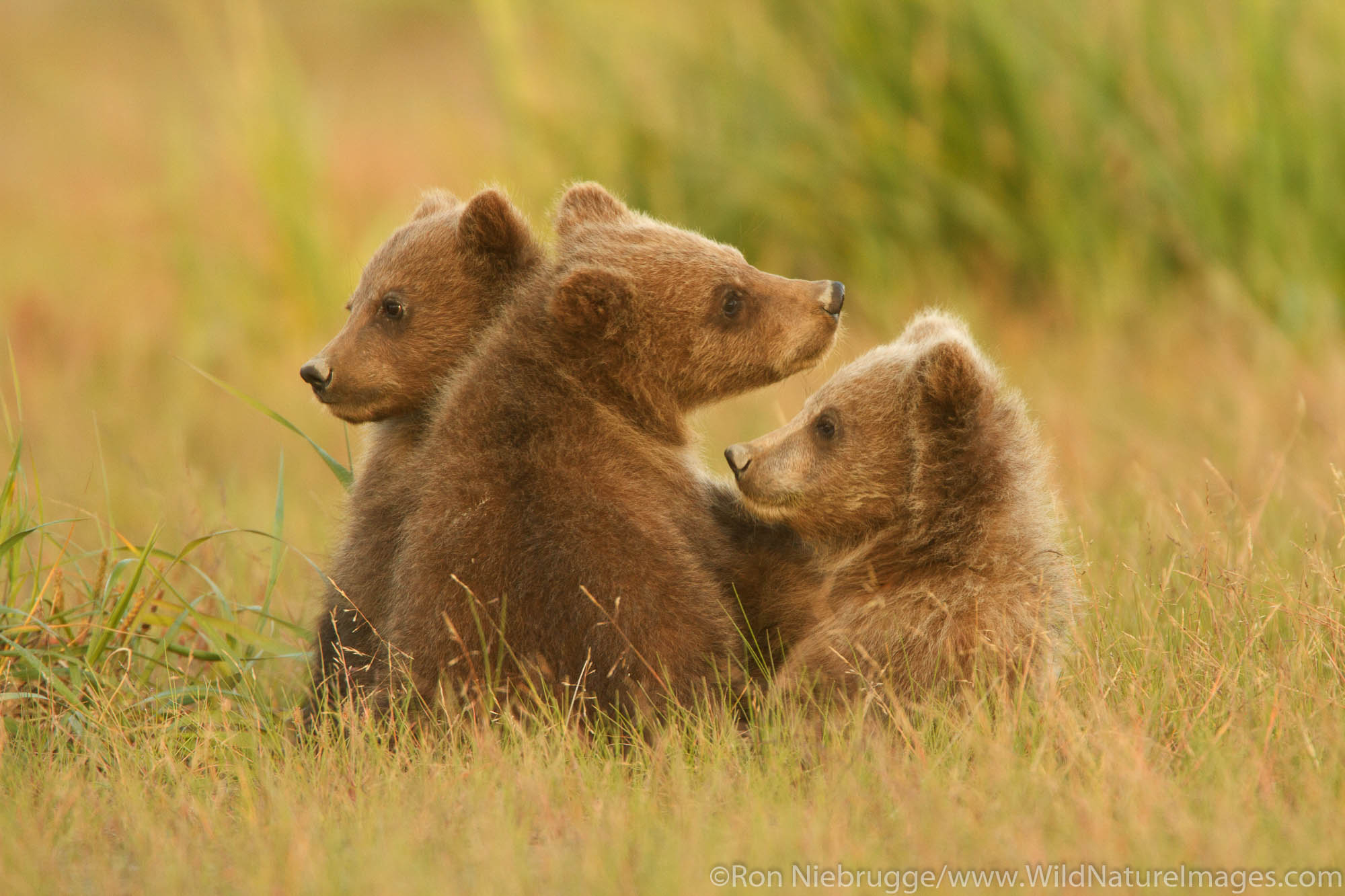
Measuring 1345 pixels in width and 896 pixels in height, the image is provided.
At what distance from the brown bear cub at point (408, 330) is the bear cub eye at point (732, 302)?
0.59 metres

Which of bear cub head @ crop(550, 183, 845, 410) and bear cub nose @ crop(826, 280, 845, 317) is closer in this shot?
bear cub head @ crop(550, 183, 845, 410)

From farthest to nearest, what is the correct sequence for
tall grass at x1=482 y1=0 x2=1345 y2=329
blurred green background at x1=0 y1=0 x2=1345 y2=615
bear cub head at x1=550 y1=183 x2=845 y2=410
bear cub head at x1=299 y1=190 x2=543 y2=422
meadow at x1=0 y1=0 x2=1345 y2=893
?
tall grass at x1=482 y1=0 x2=1345 y2=329, blurred green background at x1=0 y1=0 x2=1345 y2=615, bear cub head at x1=299 y1=190 x2=543 y2=422, bear cub head at x1=550 y1=183 x2=845 y2=410, meadow at x1=0 y1=0 x2=1345 y2=893

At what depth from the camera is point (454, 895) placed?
266 centimetres

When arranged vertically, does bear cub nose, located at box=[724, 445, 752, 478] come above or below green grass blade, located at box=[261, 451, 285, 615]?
above

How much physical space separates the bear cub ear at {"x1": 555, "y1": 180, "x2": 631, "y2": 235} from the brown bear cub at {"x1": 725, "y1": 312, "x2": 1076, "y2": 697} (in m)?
0.99

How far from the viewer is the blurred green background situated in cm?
759

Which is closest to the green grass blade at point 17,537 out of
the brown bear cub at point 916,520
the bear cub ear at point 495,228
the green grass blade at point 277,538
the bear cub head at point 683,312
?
the green grass blade at point 277,538

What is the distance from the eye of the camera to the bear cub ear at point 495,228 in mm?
4242

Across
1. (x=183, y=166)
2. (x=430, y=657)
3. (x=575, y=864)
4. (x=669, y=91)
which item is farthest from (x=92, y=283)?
(x=575, y=864)

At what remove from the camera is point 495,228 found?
4301 millimetres

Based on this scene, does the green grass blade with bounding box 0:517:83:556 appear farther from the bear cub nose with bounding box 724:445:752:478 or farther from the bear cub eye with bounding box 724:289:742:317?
the bear cub eye with bounding box 724:289:742:317

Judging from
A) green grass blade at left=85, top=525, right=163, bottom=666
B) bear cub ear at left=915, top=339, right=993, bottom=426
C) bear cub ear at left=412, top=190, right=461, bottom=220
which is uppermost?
bear cub ear at left=412, top=190, right=461, bottom=220

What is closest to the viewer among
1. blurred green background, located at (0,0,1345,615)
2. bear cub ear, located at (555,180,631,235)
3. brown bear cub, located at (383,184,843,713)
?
brown bear cub, located at (383,184,843,713)

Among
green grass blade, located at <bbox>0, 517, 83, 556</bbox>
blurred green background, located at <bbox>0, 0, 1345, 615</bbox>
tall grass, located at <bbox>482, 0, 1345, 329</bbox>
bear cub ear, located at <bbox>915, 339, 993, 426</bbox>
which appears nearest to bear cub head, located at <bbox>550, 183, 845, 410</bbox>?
bear cub ear, located at <bbox>915, 339, 993, 426</bbox>
